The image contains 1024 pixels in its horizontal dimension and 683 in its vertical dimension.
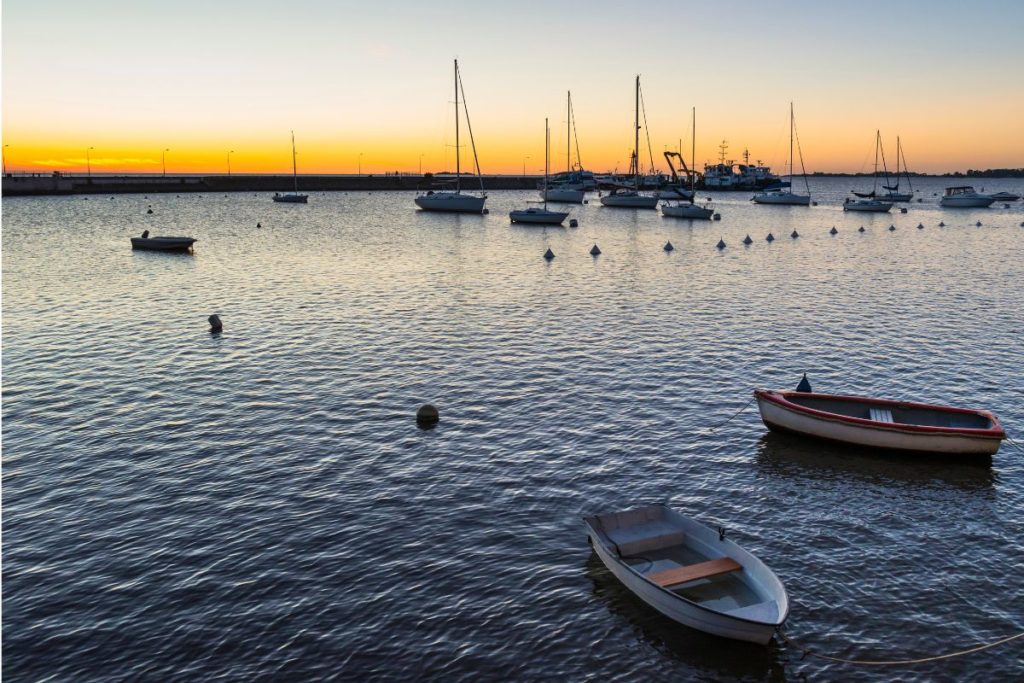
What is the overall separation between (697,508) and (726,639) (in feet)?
21.0

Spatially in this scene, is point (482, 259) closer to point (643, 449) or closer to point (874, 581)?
point (643, 449)

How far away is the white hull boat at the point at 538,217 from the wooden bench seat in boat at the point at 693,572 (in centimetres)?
9709

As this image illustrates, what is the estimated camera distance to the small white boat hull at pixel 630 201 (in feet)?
470

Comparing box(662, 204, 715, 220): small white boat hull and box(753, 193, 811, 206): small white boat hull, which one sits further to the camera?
box(753, 193, 811, 206): small white boat hull

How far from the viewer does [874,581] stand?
18.3 metres

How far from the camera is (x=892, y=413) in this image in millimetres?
27047

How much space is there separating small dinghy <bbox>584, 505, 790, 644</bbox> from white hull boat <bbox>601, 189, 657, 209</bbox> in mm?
127790

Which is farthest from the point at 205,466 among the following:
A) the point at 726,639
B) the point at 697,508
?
the point at 726,639

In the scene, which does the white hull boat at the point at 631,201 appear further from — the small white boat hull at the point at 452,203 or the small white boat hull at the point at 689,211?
the small white boat hull at the point at 452,203

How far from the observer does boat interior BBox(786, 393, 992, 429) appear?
85.5 feet

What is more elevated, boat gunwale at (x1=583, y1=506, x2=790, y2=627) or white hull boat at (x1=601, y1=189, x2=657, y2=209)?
white hull boat at (x1=601, y1=189, x2=657, y2=209)

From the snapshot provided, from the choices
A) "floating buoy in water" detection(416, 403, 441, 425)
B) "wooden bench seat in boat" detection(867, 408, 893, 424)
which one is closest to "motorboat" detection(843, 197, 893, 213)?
"wooden bench seat in boat" detection(867, 408, 893, 424)

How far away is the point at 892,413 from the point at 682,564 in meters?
13.2

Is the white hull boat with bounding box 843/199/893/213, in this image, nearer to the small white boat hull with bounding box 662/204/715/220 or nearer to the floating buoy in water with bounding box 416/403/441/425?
the small white boat hull with bounding box 662/204/715/220
